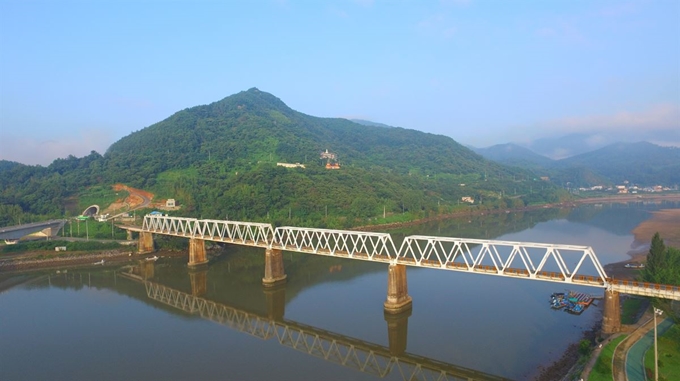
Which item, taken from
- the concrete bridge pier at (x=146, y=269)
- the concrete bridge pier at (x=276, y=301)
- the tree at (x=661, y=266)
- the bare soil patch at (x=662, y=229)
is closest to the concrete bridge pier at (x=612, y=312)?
the tree at (x=661, y=266)

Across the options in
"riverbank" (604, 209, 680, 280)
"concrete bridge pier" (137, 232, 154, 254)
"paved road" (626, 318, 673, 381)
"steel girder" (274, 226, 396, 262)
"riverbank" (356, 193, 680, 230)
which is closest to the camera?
"paved road" (626, 318, 673, 381)

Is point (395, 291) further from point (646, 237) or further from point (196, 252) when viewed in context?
point (646, 237)

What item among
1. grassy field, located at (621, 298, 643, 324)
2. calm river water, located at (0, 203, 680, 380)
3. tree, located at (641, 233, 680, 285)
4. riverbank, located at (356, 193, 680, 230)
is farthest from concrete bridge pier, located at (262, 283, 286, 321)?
riverbank, located at (356, 193, 680, 230)

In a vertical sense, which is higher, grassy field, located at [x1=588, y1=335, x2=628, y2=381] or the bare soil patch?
grassy field, located at [x1=588, y1=335, x2=628, y2=381]

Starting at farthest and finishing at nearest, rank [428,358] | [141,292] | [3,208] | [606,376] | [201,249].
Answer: [3,208]
[201,249]
[141,292]
[428,358]
[606,376]

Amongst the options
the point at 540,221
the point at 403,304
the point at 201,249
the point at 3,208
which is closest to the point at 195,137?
the point at 3,208

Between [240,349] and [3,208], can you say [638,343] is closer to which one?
[240,349]

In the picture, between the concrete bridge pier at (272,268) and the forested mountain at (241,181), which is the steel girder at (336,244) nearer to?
the concrete bridge pier at (272,268)

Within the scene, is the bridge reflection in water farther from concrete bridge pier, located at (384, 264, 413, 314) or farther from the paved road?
the paved road
